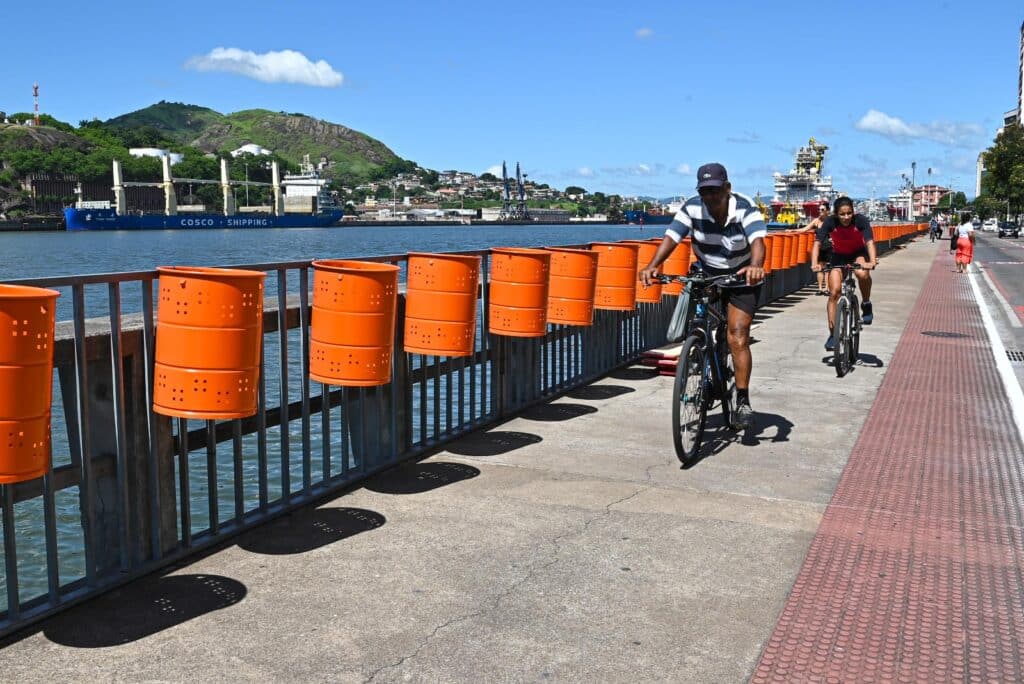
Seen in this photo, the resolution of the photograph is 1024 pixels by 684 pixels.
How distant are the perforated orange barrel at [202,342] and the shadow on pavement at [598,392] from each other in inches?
190

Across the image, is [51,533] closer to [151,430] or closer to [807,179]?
[151,430]

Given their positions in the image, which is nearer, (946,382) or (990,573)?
(990,573)

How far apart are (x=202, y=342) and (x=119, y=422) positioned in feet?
1.57

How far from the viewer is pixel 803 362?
11.4 meters

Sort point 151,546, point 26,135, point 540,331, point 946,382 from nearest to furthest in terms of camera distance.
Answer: point 151,546 → point 540,331 → point 946,382 → point 26,135

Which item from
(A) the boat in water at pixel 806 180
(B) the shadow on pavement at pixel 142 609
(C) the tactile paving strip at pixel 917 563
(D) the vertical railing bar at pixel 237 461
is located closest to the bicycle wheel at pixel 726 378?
(C) the tactile paving strip at pixel 917 563

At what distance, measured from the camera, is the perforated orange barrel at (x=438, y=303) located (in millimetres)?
6242

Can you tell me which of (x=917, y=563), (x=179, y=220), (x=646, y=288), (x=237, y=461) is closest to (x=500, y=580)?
(x=237, y=461)

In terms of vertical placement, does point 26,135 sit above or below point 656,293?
above

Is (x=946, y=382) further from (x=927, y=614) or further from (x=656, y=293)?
(x=927, y=614)

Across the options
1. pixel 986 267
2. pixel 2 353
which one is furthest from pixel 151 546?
pixel 986 267

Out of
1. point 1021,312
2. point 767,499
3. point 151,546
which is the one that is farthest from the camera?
point 1021,312

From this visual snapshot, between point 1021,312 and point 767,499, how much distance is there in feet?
47.1

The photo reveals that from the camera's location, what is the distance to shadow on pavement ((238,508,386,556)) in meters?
4.99
